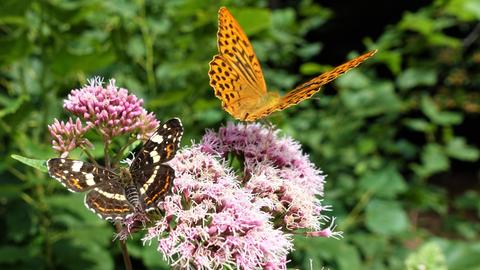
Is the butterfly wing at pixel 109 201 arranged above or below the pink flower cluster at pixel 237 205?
above

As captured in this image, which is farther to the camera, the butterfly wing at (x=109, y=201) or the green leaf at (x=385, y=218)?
the green leaf at (x=385, y=218)

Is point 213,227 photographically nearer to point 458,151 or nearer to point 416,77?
point 416,77

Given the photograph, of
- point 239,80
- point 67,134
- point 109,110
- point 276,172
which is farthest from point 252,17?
point 67,134

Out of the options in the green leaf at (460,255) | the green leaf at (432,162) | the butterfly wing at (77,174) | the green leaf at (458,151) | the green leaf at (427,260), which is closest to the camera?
the butterfly wing at (77,174)

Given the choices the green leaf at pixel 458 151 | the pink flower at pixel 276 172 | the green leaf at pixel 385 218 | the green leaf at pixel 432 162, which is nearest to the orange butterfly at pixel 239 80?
the pink flower at pixel 276 172

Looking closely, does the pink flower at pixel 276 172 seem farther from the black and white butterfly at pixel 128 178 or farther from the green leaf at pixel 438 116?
the green leaf at pixel 438 116

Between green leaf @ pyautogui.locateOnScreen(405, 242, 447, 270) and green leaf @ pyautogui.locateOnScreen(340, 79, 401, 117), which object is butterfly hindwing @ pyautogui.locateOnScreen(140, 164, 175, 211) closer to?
green leaf @ pyautogui.locateOnScreen(405, 242, 447, 270)

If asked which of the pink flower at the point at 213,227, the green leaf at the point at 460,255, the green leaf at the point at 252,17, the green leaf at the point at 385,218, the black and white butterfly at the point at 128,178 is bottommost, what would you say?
the green leaf at the point at 460,255
